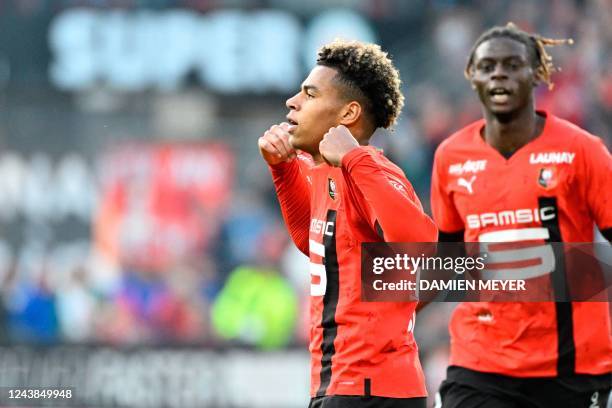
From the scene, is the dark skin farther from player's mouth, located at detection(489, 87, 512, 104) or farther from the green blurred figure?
the green blurred figure

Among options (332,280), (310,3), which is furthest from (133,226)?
(332,280)

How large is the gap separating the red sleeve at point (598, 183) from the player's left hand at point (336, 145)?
4.85ft

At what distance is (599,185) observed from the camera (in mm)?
5473

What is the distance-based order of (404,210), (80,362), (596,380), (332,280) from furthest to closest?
(80,362) → (596,380) → (332,280) → (404,210)

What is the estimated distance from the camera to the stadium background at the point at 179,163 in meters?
12.5

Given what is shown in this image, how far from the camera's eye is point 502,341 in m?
5.53

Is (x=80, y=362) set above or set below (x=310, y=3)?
below

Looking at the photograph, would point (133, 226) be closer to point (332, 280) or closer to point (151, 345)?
point (151, 345)

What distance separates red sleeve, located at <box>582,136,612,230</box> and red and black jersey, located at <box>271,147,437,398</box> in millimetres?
1217

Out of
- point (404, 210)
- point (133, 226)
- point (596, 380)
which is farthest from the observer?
point (133, 226)

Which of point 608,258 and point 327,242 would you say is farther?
point 608,258

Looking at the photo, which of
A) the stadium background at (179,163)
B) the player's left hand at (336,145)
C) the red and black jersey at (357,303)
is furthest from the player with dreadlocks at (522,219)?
the stadium background at (179,163)

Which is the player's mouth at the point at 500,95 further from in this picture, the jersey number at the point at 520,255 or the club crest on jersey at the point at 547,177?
the jersey number at the point at 520,255

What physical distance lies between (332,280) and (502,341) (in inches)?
47.8
